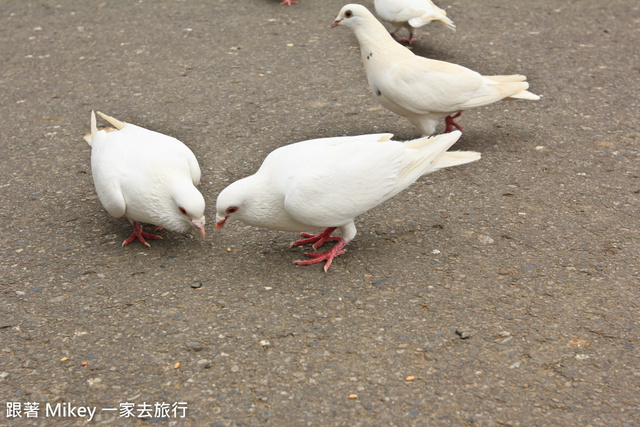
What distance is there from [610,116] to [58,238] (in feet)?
13.4

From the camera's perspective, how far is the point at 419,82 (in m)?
4.32

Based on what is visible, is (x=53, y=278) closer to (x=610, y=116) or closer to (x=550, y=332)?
(x=550, y=332)

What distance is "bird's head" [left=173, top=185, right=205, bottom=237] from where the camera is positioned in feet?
11.1

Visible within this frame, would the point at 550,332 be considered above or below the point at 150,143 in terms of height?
below

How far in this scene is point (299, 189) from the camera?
3186mm

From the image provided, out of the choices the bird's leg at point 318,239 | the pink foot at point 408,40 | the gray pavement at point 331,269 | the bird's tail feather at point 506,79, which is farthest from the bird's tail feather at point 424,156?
the pink foot at point 408,40

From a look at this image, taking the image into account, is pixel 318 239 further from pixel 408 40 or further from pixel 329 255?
pixel 408 40

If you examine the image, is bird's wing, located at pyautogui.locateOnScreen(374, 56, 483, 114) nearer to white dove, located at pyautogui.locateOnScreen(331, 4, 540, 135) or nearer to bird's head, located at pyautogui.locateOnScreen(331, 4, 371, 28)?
white dove, located at pyautogui.locateOnScreen(331, 4, 540, 135)

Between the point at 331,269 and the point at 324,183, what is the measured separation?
1.78 ft

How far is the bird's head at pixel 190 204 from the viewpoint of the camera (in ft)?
11.1

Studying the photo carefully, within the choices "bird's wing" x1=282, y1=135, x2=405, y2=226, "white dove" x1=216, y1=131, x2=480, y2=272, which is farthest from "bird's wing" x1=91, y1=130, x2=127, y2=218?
"bird's wing" x1=282, y1=135, x2=405, y2=226

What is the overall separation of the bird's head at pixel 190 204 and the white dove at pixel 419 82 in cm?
163

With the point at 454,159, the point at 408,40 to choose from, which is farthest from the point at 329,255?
the point at 408,40

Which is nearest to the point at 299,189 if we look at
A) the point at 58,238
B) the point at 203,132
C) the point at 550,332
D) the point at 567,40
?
the point at 550,332
